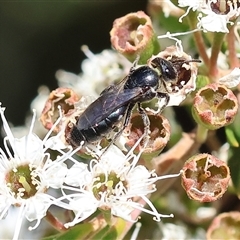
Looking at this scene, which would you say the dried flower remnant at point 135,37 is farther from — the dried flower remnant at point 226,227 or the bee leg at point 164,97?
the dried flower remnant at point 226,227

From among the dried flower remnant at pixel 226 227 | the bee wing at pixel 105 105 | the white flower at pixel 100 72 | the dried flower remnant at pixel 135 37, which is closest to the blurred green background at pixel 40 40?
the white flower at pixel 100 72

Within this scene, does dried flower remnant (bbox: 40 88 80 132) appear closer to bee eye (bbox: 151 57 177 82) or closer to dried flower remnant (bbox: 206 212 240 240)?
bee eye (bbox: 151 57 177 82)

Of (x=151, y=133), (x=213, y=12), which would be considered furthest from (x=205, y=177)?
(x=213, y=12)

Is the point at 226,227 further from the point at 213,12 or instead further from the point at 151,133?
the point at 213,12

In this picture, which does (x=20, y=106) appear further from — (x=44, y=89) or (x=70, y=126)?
(x=70, y=126)

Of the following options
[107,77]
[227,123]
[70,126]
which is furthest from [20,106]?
[227,123]

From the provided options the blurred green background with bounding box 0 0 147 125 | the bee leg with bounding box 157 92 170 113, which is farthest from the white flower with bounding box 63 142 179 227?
the blurred green background with bounding box 0 0 147 125
